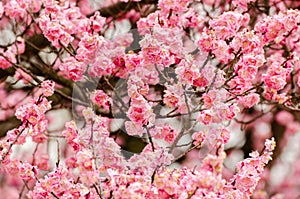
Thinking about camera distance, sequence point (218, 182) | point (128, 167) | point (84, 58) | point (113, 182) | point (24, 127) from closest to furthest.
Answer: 1. point (218, 182)
2. point (113, 182)
3. point (128, 167)
4. point (24, 127)
5. point (84, 58)

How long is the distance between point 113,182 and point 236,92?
1.19 metres

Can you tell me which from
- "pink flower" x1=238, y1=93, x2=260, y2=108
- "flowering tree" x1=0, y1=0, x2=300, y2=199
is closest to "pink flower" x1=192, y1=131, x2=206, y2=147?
"flowering tree" x1=0, y1=0, x2=300, y2=199

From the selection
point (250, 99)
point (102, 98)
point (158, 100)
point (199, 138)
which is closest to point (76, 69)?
point (102, 98)

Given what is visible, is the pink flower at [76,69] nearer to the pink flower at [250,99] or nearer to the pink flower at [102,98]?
the pink flower at [102,98]

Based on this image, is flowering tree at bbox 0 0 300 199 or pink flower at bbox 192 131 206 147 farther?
pink flower at bbox 192 131 206 147

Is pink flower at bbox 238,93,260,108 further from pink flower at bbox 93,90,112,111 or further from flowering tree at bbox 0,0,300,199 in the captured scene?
pink flower at bbox 93,90,112,111

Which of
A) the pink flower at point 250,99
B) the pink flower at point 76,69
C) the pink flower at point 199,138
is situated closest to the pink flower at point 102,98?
the pink flower at point 76,69

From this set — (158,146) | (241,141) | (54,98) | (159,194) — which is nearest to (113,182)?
(159,194)

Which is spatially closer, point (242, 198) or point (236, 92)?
point (242, 198)

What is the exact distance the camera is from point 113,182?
A: 9.96ft

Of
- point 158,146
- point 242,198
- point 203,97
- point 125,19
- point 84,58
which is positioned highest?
point 125,19

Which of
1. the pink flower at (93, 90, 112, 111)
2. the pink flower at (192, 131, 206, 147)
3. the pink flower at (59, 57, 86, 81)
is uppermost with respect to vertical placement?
the pink flower at (59, 57, 86, 81)

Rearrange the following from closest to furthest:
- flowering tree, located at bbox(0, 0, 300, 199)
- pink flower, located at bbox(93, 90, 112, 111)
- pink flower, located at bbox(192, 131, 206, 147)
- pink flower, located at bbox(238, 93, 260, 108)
Result: flowering tree, located at bbox(0, 0, 300, 199) < pink flower, located at bbox(192, 131, 206, 147) < pink flower, located at bbox(93, 90, 112, 111) < pink flower, located at bbox(238, 93, 260, 108)

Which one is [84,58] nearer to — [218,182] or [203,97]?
[203,97]
